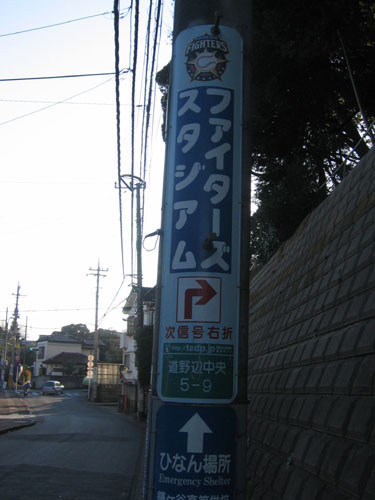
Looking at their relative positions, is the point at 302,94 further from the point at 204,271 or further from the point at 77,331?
the point at 77,331

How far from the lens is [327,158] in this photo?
16.3m

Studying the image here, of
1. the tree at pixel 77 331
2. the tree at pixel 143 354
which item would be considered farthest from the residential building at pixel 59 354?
the tree at pixel 143 354

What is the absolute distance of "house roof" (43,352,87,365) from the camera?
70525mm

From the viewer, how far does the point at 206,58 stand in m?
3.80

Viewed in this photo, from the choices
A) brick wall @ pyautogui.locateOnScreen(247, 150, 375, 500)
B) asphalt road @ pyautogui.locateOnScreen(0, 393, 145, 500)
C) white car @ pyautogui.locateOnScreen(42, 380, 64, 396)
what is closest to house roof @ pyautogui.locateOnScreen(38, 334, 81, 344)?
white car @ pyautogui.locateOnScreen(42, 380, 64, 396)

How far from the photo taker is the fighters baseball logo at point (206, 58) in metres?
3.76

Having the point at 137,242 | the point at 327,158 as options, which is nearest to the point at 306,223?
the point at 327,158

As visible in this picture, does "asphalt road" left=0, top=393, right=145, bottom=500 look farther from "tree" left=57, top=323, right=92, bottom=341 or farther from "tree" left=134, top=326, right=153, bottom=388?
"tree" left=57, top=323, right=92, bottom=341

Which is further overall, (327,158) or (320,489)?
(327,158)

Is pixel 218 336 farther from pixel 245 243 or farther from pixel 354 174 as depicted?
pixel 354 174

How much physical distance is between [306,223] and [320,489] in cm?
648

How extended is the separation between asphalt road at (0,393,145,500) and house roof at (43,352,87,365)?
54.4 meters

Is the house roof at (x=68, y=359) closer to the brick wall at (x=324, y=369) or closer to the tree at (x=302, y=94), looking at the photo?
the tree at (x=302, y=94)

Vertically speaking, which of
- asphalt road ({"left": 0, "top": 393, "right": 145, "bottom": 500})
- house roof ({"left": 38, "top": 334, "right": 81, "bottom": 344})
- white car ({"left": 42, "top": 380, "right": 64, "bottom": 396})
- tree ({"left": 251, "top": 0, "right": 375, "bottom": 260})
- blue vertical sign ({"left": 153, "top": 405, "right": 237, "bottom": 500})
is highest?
tree ({"left": 251, "top": 0, "right": 375, "bottom": 260})
